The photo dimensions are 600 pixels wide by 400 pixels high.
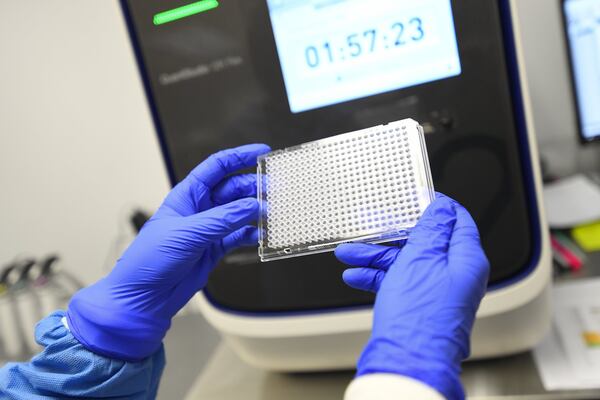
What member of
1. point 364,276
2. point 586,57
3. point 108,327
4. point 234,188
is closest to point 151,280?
point 108,327

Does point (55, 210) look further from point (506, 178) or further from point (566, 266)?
point (566, 266)

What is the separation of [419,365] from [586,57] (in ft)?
2.72

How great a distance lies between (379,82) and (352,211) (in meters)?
0.25

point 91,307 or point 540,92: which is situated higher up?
point 540,92

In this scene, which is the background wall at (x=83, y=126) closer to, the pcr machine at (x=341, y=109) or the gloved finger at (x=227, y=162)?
the pcr machine at (x=341, y=109)

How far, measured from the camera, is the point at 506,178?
2.34ft

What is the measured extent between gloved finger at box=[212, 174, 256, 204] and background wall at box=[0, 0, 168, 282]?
55 cm

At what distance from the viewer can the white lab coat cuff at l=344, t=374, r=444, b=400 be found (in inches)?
17.0

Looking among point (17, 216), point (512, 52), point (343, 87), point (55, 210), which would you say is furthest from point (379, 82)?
point (17, 216)

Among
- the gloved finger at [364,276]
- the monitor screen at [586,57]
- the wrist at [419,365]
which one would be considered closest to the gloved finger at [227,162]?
the gloved finger at [364,276]

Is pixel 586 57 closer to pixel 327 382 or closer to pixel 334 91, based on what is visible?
pixel 334 91

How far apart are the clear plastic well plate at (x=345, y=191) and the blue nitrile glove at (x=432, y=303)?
0.13 ft

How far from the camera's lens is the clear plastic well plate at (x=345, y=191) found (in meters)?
0.57

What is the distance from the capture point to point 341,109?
29.8 inches
